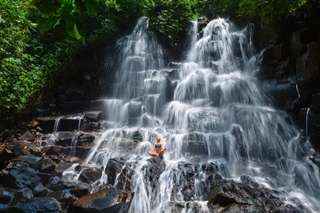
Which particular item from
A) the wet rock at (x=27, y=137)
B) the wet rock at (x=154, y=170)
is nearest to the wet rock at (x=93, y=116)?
the wet rock at (x=27, y=137)

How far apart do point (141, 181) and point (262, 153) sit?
12.5ft

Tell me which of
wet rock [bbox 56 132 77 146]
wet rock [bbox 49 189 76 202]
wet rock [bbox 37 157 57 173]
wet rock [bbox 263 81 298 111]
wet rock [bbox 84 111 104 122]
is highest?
wet rock [bbox 263 81 298 111]

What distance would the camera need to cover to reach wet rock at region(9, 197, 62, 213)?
20.4ft

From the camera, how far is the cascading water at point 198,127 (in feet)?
26.4

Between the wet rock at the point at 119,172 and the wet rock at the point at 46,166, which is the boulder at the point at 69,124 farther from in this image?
the wet rock at the point at 119,172

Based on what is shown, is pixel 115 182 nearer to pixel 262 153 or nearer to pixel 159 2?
pixel 262 153

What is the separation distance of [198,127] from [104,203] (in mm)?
4776

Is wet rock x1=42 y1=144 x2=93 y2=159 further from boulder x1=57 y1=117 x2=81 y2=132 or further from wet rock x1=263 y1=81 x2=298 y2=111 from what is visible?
wet rock x1=263 y1=81 x2=298 y2=111

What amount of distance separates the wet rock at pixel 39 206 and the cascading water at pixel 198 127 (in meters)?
1.64

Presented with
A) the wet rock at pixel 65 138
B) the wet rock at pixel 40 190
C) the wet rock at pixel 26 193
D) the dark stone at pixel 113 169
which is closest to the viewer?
the wet rock at pixel 26 193

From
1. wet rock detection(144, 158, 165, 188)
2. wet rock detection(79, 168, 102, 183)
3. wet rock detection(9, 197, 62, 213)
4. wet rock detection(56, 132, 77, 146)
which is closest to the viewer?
wet rock detection(9, 197, 62, 213)

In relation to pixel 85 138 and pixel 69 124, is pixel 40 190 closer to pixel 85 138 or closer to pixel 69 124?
pixel 85 138

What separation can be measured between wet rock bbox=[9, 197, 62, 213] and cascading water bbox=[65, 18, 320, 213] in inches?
64.5

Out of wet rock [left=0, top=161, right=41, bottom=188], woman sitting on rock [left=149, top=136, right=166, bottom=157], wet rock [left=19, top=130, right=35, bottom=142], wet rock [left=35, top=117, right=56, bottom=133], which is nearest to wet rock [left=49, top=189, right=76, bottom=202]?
wet rock [left=0, top=161, right=41, bottom=188]
